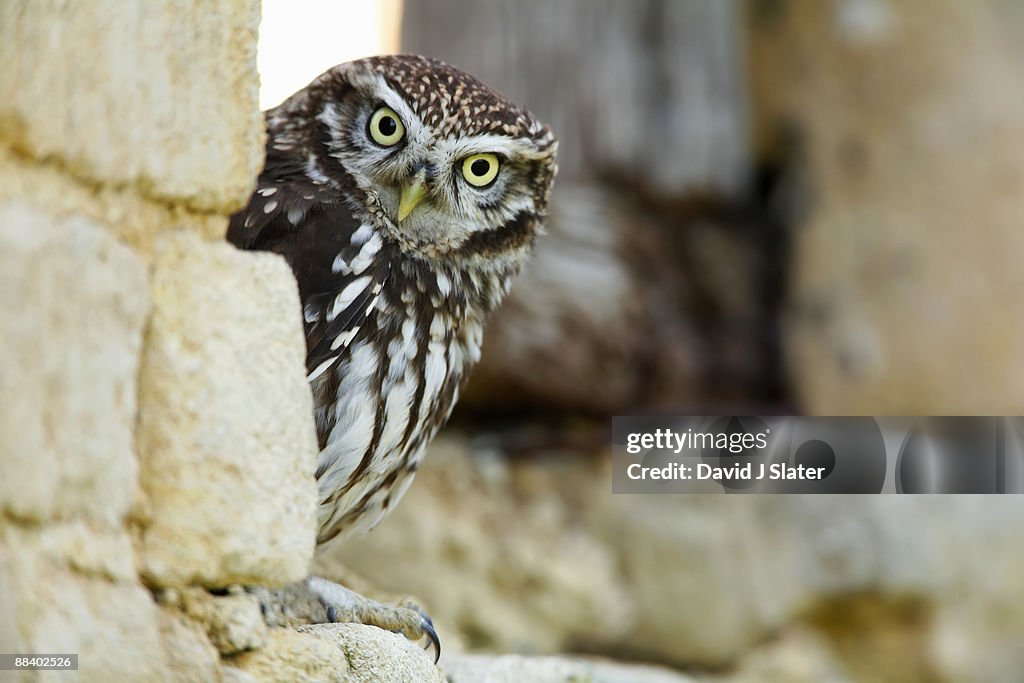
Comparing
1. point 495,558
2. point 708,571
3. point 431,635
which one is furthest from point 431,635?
point 708,571

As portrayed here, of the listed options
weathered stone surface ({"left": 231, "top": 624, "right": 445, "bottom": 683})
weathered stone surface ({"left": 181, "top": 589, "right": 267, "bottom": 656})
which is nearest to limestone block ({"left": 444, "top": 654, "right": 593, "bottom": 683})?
weathered stone surface ({"left": 231, "top": 624, "right": 445, "bottom": 683})

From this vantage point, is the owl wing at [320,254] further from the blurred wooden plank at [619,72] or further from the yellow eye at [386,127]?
the blurred wooden plank at [619,72]

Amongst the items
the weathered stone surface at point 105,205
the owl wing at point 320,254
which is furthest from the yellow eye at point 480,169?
the weathered stone surface at point 105,205

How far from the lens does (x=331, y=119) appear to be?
2605mm

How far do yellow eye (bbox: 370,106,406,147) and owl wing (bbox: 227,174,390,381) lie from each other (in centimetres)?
19

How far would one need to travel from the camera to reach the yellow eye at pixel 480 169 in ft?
8.38

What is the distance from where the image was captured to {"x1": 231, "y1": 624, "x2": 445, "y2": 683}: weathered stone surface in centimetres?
162

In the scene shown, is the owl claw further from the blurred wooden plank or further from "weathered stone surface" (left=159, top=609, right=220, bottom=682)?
the blurred wooden plank

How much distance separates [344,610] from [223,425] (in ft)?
2.77

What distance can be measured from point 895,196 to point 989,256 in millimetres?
499

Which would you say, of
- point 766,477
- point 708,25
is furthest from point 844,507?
point 708,25

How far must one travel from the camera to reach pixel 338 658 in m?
1.73

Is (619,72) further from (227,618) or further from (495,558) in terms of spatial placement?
(227,618)

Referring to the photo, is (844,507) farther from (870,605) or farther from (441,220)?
(441,220)
